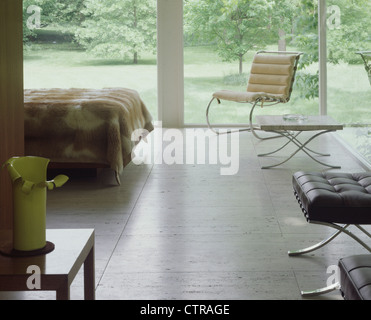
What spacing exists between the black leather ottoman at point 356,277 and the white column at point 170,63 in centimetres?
587

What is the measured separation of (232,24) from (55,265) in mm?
6173

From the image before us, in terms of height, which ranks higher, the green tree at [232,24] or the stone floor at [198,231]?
the green tree at [232,24]

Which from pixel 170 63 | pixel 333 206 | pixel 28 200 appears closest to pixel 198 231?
pixel 333 206

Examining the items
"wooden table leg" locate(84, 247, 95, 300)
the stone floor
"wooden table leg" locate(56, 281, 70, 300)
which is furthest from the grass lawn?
"wooden table leg" locate(56, 281, 70, 300)

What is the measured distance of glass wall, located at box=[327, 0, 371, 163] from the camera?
540 centimetres

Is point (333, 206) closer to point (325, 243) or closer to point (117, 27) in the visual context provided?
point (325, 243)

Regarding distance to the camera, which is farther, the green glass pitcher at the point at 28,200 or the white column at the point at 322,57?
the white column at the point at 322,57

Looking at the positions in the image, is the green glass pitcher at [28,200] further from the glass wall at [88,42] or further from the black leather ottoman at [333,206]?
the glass wall at [88,42]

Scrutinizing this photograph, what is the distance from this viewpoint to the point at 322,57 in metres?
7.64

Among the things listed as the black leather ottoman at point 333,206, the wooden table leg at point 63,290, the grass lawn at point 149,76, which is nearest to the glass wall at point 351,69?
the grass lawn at point 149,76

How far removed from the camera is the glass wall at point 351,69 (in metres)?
5.40

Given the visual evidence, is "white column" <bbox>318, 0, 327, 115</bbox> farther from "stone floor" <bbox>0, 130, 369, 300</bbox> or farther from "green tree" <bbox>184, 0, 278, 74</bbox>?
"stone floor" <bbox>0, 130, 369, 300</bbox>
